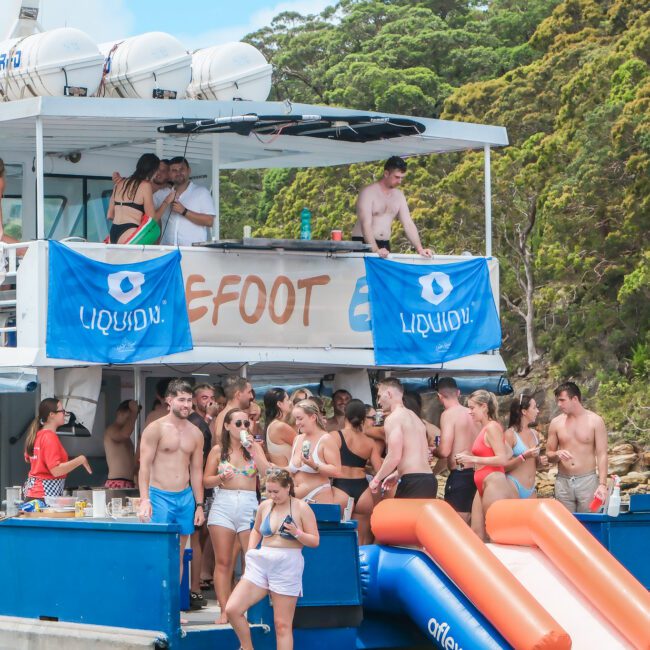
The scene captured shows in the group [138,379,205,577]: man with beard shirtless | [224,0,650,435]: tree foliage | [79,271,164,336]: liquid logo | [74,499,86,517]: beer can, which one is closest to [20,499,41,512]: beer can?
[74,499,86,517]: beer can

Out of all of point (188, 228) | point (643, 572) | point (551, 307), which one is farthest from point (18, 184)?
point (551, 307)

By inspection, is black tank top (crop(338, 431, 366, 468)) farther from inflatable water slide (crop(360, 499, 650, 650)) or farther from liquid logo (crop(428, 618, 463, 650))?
liquid logo (crop(428, 618, 463, 650))

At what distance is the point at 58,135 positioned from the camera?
14781 mm

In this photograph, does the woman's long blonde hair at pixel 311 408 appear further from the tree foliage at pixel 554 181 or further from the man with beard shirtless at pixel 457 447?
the tree foliage at pixel 554 181

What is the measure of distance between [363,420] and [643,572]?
8.40 feet

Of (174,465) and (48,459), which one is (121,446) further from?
(174,465)

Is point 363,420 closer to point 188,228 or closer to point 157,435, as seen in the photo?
point 157,435

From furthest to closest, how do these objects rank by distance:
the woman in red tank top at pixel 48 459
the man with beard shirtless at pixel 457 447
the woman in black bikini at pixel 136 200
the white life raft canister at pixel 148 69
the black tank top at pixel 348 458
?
1. the white life raft canister at pixel 148 69
2. the woman in black bikini at pixel 136 200
3. the man with beard shirtless at pixel 457 447
4. the woman in red tank top at pixel 48 459
5. the black tank top at pixel 348 458

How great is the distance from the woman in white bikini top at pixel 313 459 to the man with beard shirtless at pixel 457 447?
1406mm

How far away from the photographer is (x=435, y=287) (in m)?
15.1

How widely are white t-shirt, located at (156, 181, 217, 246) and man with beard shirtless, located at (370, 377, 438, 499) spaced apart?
10.7 ft

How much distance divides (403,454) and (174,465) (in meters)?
1.90

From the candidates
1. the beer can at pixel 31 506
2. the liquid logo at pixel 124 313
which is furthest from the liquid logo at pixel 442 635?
the liquid logo at pixel 124 313

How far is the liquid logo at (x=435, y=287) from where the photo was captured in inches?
591
